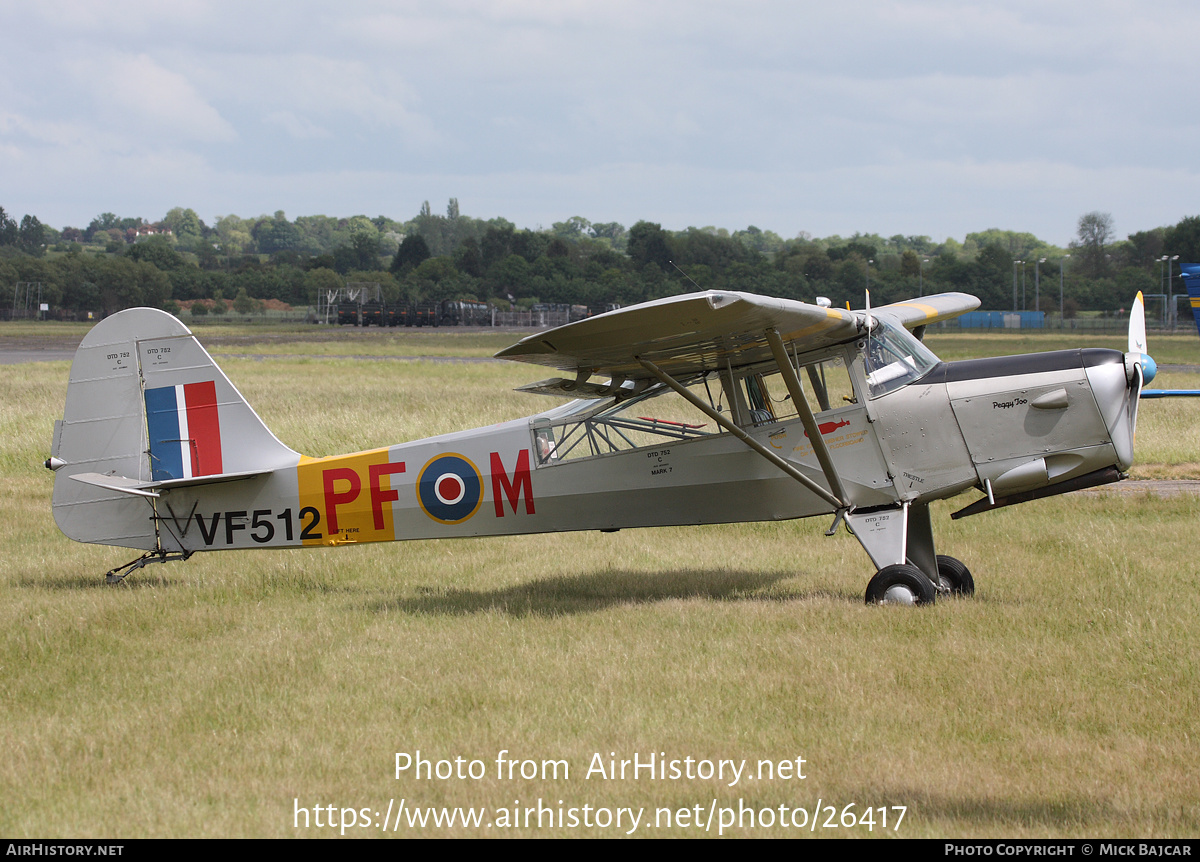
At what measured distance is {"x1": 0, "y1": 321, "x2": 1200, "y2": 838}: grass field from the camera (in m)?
5.26

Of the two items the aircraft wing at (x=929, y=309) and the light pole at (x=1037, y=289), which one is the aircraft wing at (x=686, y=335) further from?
the light pole at (x=1037, y=289)

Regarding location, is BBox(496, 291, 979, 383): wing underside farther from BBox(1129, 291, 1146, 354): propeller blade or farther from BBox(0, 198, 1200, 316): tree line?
BBox(0, 198, 1200, 316): tree line

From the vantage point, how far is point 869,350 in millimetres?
9320

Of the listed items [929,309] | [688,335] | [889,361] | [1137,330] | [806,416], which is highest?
[929,309]

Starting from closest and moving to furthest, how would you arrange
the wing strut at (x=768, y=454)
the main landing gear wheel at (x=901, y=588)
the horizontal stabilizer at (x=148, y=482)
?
the main landing gear wheel at (x=901, y=588), the wing strut at (x=768, y=454), the horizontal stabilizer at (x=148, y=482)

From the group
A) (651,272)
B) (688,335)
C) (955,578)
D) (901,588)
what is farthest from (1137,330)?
(651,272)

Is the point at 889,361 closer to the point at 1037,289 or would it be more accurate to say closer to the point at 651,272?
the point at 651,272

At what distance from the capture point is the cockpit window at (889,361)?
30.3 feet

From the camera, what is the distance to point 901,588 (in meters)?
8.84

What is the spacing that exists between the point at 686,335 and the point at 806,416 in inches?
54.2

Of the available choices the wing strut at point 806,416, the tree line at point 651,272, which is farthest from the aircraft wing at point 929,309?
the tree line at point 651,272

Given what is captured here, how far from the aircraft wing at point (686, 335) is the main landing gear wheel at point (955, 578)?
2.46 meters
